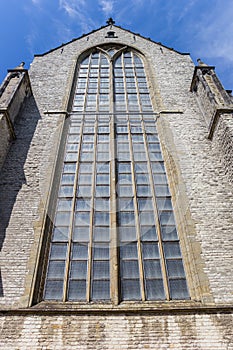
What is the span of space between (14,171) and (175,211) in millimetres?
4199

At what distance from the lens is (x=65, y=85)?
38.4ft

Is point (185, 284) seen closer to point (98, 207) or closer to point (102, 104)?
point (98, 207)

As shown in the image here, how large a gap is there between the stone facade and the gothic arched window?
264mm

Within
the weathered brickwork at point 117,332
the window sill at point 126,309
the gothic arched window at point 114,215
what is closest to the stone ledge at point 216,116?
the gothic arched window at point 114,215

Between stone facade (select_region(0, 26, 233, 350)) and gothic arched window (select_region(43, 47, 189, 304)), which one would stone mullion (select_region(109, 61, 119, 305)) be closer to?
gothic arched window (select_region(43, 47, 189, 304))

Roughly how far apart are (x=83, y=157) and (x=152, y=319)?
481 centimetres

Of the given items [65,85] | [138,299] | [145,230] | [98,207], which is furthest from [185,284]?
[65,85]

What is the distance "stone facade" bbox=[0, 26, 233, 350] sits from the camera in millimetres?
4664

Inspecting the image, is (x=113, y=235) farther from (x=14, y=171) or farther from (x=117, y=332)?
(x=14, y=171)

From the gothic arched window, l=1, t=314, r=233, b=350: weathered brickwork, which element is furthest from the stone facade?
the gothic arched window

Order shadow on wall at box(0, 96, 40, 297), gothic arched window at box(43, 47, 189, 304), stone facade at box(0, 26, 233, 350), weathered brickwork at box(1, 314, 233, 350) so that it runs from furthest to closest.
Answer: shadow on wall at box(0, 96, 40, 297), gothic arched window at box(43, 47, 189, 304), stone facade at box(0, 26, 233, 350), weathered brickwork at box(1, 314, 233, 350)

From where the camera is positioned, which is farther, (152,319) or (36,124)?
(36,124)

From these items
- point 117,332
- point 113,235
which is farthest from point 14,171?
point 117,332

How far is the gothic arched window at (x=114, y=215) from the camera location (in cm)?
554
